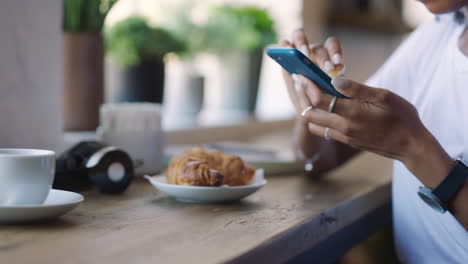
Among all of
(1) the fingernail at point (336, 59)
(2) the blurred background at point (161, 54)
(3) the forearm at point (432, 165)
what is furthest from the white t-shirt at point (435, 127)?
(2) the blurred background at point (161, 54)

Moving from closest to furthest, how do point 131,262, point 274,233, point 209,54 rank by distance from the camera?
1. point 131,262
2. point 274,233
3. point 209,54

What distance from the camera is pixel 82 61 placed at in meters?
1.24

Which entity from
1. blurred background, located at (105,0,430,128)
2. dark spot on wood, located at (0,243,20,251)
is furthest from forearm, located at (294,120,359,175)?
dark spot on wood, located at (0,243,20,251)

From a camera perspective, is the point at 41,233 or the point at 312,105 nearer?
the point at 41,233

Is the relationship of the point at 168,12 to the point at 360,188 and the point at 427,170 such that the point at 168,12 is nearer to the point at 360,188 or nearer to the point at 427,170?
the point at 360,188

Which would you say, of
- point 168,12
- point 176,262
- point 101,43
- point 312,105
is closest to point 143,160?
point 101,43

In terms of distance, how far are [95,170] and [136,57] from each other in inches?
31.3

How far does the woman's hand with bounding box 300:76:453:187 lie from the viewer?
0.83m

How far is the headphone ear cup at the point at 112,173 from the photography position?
972 millimetres

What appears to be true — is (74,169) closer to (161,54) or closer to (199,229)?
(199,229)

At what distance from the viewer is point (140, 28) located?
1.70m

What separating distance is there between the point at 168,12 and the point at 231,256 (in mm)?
1631

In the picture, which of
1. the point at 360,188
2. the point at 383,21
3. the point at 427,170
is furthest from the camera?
the point at 383,21

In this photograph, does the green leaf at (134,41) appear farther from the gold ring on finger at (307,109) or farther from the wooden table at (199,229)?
the gold ring on finger at (307,109)
